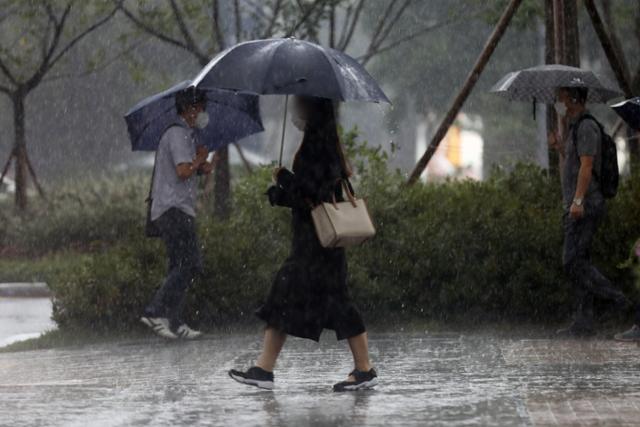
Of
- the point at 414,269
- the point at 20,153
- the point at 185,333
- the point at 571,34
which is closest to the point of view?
the point at 185,333

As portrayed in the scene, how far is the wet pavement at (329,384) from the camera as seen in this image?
25.5ft

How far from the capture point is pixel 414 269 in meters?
12.2

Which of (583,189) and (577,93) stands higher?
(577,93)

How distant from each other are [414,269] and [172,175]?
88.1 inches

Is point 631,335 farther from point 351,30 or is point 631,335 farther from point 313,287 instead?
point 351,30

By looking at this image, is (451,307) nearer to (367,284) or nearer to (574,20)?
(367,284)

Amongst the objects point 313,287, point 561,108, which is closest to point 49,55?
point 561,108

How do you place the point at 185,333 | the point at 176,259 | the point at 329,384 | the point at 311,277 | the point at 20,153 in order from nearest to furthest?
the point at 311,277 < the point at 329,384 < the point at 176,259 < the point at 185,333 < the point at 20,153

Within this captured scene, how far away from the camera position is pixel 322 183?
335 inches

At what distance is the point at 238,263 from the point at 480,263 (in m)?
1.98

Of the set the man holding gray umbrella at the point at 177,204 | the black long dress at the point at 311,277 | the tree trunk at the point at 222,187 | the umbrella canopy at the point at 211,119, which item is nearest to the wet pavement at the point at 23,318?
the man holding gray umbrella at the point at 177,204

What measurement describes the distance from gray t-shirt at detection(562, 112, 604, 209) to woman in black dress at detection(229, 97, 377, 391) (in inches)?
109

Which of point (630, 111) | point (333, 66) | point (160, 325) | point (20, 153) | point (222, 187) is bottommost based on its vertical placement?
point (160, 325)

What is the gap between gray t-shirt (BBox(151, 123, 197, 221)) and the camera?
36.5ft
